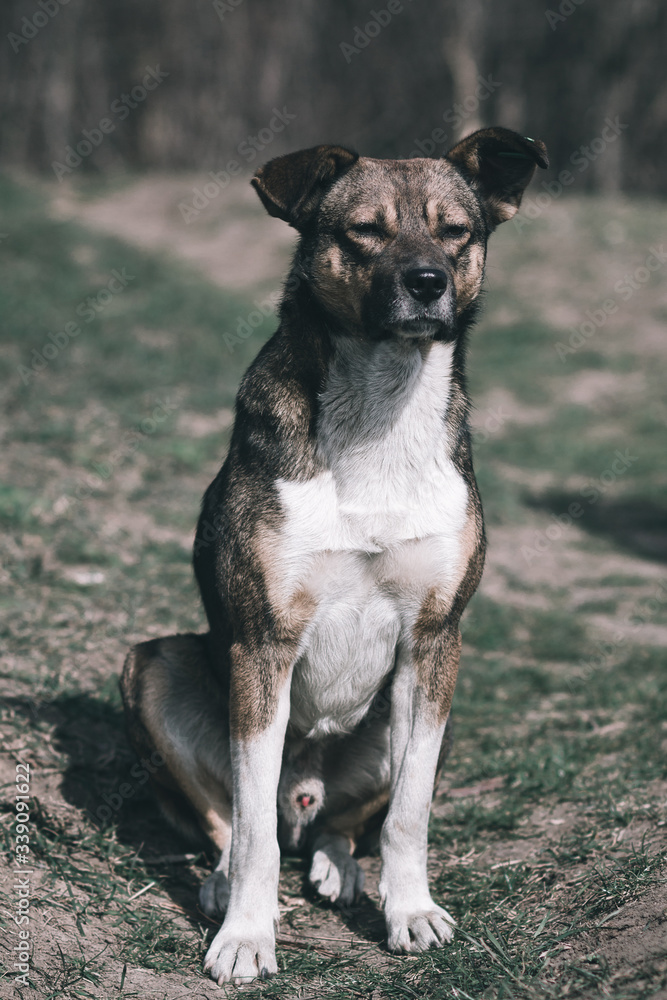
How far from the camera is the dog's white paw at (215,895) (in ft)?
10.6

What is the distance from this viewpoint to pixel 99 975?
2773 millimetres

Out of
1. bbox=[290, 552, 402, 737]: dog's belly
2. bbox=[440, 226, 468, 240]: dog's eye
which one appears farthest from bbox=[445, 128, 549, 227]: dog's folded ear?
bbox=[290, 552, 402, 737]: dog's belly

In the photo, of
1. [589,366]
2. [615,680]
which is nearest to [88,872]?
[615,680]

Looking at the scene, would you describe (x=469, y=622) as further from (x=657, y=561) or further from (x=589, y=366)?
(x=589, y=366)

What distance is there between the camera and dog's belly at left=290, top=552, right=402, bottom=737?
2.96 metres

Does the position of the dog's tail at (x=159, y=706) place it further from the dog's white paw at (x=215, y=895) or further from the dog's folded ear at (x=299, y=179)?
the dog's folded ear at (x=299, y=179)

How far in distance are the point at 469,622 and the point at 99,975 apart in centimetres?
375

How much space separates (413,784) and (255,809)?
49 cm

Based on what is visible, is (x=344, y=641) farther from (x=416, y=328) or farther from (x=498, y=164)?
(x=498, y=164)

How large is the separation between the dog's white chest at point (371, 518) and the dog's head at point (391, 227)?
0.18 m

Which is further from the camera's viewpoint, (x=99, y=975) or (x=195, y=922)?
(x=195, y=922)

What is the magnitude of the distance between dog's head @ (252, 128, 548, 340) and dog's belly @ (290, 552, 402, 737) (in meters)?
0.73

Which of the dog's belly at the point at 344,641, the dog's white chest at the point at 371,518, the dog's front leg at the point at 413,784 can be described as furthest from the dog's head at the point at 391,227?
the dog's front leg at the point at 413,784

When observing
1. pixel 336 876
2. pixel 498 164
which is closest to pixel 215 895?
pixel 336 876
